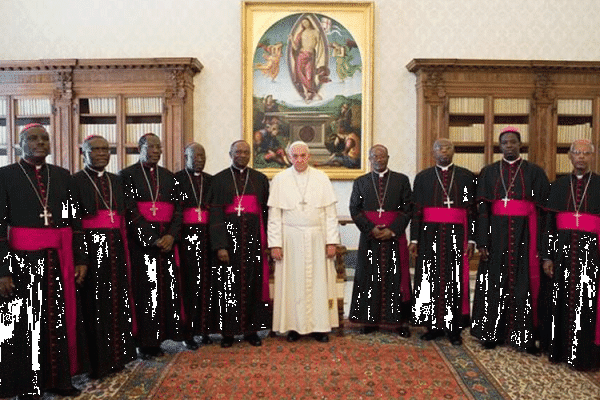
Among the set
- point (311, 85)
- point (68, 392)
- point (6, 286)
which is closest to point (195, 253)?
point (68, 392)

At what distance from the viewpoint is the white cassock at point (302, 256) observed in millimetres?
4758

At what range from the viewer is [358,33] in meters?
8.01

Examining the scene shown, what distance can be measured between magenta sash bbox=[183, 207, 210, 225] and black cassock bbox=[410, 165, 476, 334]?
6.26ft

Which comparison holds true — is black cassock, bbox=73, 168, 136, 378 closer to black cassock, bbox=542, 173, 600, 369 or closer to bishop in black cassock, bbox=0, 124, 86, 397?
bishop in black cassock, bbox=0, 124, 86, 397

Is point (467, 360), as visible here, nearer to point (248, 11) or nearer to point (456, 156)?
point (456, 156)

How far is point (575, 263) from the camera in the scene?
4035 millimetres

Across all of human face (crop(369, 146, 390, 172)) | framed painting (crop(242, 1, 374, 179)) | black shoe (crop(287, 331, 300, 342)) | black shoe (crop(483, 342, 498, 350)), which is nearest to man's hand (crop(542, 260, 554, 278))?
black shoe (crop(483, 342, 498, 350))

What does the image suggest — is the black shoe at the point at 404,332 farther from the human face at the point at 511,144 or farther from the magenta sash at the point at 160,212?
the magenta sash at the point at 160,212

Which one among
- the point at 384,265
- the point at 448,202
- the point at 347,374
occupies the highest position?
the point at 448,202

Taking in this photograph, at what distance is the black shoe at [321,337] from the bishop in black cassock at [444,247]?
83cm

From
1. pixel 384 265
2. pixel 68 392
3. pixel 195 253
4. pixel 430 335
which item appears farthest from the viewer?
pixel 384 265

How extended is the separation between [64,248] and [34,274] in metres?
0.25

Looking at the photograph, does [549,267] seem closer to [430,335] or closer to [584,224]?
[584,224]

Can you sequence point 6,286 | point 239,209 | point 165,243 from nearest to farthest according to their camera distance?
point 6,286 < point 165,243 < point 239,209
